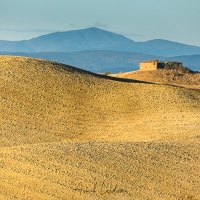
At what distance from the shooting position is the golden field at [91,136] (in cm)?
1891

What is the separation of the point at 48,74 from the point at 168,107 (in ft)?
35.7

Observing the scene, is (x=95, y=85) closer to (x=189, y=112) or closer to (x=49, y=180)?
(x=189, y=112)

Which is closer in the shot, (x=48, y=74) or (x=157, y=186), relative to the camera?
(x=157, y=186)

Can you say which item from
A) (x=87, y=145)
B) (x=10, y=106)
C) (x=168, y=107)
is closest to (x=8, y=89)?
(x=10, y=106)

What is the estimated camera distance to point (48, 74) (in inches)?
1615

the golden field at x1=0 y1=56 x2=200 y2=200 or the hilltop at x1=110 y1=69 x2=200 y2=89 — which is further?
the hilltop at x1=110 y1=69 x2=200 y2=89

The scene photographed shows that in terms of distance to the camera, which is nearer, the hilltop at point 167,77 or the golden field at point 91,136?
the golden field at point 91,136

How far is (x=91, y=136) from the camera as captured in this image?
29.3 m

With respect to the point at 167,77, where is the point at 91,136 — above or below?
below

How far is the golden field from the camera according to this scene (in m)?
18.9

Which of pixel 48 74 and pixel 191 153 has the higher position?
pixel 48 74

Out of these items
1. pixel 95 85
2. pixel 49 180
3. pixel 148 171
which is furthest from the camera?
pixel 95 85

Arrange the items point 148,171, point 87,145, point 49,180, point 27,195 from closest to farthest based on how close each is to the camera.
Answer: point 27,195 < point 49,180 < point 148,171 < point 87,145

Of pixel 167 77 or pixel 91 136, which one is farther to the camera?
pixel 167 77
